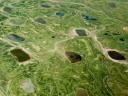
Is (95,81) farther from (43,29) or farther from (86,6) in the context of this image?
(86,6)

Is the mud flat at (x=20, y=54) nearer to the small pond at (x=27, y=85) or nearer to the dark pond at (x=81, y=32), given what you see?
the small pond at (x=27, y=85)

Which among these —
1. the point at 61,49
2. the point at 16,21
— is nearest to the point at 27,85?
the point at 61,49

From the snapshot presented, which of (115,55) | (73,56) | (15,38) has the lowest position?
(115,55)

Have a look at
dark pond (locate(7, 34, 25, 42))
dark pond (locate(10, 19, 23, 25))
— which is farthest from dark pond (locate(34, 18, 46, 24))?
dark pond (locate(7, 34, 25, 42))

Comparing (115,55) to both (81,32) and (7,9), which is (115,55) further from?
(7,9)

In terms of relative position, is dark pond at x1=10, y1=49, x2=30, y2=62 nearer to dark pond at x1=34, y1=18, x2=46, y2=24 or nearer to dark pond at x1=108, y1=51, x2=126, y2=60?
dark pond at x1=34, y1=18, x2=46, y2=24

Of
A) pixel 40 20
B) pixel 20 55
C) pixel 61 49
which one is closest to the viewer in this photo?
pixel 20 55

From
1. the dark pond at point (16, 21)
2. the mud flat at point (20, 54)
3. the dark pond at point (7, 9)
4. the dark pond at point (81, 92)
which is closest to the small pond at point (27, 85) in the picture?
the mud flat at point (20, 54)
